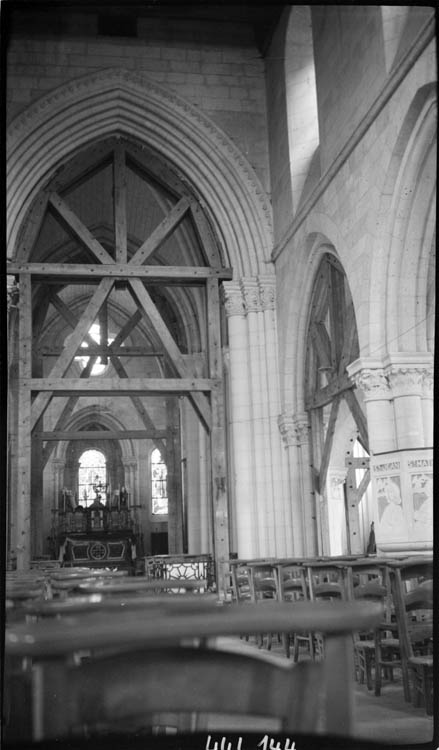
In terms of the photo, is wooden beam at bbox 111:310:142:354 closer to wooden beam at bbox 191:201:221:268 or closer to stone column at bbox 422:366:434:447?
wooden beam at bbox 191:201:221:268

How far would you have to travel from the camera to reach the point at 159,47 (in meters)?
13.1

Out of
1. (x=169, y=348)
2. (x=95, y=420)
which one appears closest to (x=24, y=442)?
(x=169, y=348)

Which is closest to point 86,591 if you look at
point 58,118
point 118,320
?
point 58,118

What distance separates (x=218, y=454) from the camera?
1212 cm

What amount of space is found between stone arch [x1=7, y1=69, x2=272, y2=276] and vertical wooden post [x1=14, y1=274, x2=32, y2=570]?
1.55 meters

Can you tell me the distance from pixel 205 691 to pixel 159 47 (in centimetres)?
1302

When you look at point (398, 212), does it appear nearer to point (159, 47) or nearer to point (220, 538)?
point (220, 538)

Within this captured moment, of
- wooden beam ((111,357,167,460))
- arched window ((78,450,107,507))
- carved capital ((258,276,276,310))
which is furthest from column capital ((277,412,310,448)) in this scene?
arched window ((78,450,107,507))

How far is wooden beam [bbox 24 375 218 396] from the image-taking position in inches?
469

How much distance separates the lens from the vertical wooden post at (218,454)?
11898mm

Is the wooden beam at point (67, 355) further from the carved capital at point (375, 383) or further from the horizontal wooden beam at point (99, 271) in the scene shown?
the carved capital at point (375, 383)

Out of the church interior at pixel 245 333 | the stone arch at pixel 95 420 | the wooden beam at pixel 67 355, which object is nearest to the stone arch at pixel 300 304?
the church interior at pixel 245 333

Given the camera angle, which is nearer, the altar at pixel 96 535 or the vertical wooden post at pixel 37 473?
the vertical wooden post at pixel 37 473

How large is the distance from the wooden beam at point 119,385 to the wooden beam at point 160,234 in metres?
1.84
